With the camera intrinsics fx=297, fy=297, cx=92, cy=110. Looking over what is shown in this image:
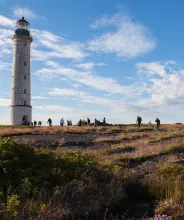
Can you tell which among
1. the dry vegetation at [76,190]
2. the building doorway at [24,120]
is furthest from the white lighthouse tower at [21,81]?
the dry vegetation at [76,190]

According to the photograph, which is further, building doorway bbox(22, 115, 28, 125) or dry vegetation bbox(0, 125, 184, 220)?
building doorway bbox(22, 115, 28, 125)

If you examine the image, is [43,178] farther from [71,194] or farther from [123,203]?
[123,203]

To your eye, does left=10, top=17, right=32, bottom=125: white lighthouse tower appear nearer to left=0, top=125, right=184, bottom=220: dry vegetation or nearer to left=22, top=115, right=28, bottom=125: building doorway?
left=22, top=115, right=28, bottom=125: building doorway

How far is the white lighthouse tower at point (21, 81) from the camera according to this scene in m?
61.5

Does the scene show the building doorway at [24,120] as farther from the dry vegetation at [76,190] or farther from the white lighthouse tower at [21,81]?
the dry vegetation at [76,190]

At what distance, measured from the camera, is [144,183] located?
367 inches

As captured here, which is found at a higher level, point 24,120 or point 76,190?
point 24,120

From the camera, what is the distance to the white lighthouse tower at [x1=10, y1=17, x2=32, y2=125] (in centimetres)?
6150

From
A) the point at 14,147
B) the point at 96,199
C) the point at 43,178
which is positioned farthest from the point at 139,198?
the point at 14,147

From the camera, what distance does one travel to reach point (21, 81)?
6206cm

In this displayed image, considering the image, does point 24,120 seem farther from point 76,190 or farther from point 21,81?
point 76,190

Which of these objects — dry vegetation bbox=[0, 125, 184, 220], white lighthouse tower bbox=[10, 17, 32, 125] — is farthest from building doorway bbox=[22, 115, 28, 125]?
dry vegetation bbox=[0, 125, 184, 220]

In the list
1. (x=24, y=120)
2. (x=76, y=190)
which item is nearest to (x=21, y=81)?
(x=24, y=120)

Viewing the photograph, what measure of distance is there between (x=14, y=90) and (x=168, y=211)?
58.3 meters
